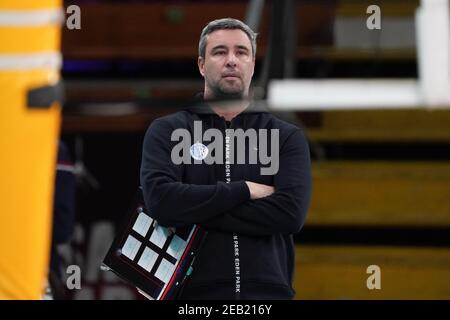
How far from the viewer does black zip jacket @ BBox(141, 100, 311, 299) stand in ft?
7.66

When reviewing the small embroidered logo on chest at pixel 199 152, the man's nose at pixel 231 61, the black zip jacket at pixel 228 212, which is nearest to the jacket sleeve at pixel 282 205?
the black zip jacket at pixel 228 212

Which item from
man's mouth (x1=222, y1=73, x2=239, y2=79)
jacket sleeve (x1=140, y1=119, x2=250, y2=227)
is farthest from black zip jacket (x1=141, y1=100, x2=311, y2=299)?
man's mouth (x1=222, y1=73, x2=239, y2=79)

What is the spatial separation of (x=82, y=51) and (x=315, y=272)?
1.83 metres

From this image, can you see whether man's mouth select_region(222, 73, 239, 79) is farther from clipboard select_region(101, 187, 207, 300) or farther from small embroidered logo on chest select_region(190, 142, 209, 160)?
clipboard select_region(101, 187, 207, 300)

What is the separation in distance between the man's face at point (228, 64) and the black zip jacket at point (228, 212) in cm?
8

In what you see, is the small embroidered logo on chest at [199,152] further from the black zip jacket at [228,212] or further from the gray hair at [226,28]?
the gray hair at [226,28]

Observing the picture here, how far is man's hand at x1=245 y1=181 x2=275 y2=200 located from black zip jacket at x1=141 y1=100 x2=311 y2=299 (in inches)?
0.5

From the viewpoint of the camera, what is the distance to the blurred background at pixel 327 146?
15.6 ft

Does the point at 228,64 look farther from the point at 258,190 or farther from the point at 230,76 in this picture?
the point at 258,190

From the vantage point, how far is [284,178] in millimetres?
2422

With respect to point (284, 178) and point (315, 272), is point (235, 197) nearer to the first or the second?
point (284, 178)

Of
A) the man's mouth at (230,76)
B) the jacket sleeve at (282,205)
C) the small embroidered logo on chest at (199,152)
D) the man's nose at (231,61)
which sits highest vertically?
the man's nose at (231,61)

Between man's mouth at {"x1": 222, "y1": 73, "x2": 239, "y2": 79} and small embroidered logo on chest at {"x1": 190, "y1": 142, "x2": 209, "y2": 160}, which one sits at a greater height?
man's mouth at {"x1": 222, "y1": 73, "x2": 239, "y2": 79}
